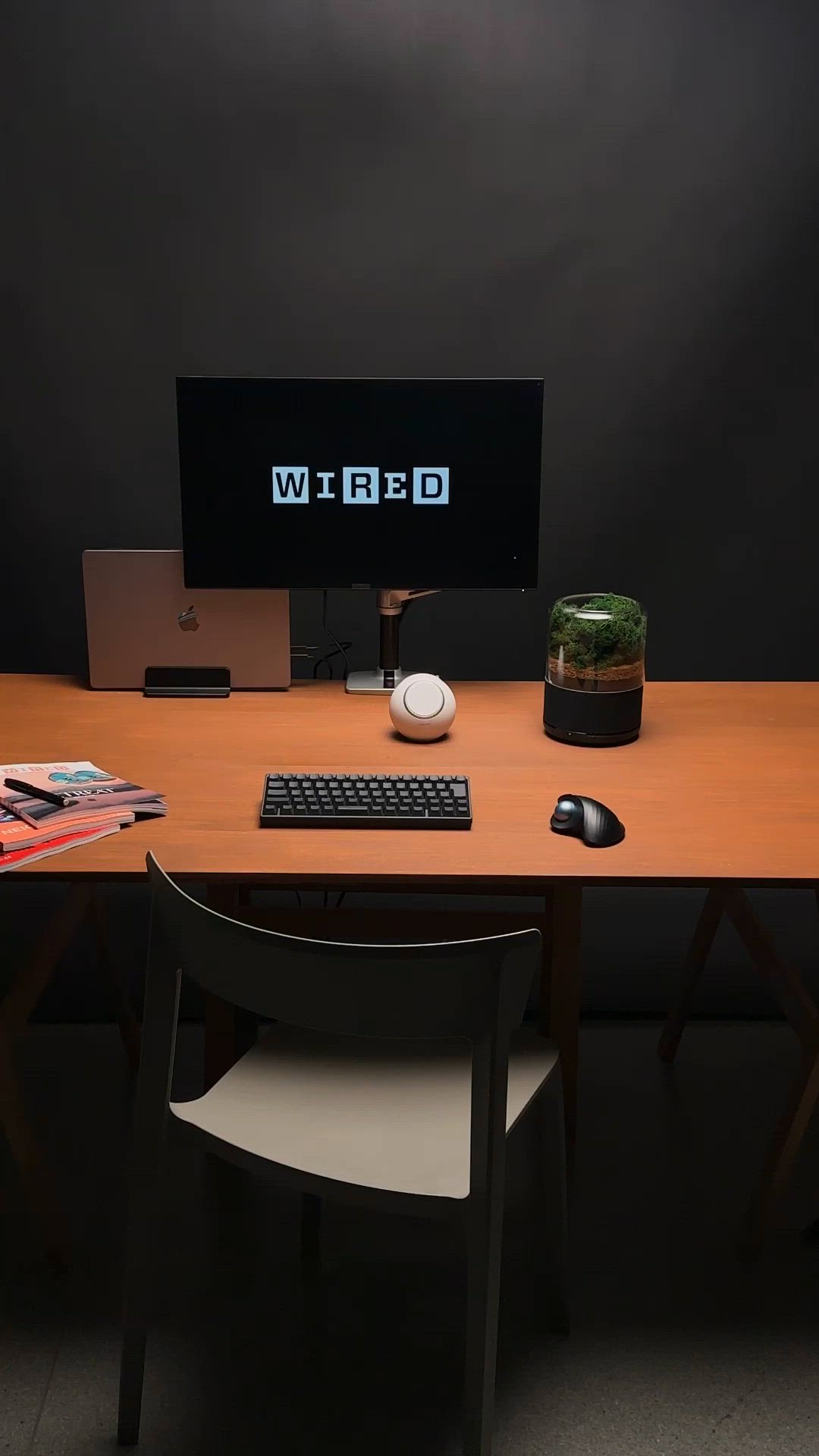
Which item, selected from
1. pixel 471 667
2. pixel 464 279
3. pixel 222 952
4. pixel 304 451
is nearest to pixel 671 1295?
pixel 222 952

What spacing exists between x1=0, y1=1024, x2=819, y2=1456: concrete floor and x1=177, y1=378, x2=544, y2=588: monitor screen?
1.11m

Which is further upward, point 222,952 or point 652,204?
point 652,204

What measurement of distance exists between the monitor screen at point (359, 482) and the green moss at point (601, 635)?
13.7 inches

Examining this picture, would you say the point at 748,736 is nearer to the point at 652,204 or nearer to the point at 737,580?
the point at 737,580

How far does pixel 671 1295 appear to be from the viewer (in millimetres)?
1894

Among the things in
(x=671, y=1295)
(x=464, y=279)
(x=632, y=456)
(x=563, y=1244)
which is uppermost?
(x=464, y=279)

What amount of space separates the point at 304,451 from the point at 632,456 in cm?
127

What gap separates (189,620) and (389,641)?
1.32 ft

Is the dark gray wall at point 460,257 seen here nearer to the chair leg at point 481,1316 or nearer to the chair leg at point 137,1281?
the chair leg at point 137,1281

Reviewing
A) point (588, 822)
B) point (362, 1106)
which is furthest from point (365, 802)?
point (362, 1106)

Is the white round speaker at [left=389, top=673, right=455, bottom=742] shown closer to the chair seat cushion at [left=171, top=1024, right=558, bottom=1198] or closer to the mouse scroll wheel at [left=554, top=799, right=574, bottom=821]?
the mouse scroll wheel at [left=554, top=799, right=574, bottom=821]

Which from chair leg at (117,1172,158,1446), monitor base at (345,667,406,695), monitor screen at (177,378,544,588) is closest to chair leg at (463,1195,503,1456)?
chair leg at (117,1172,158,1446)

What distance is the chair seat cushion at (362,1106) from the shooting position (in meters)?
1.40

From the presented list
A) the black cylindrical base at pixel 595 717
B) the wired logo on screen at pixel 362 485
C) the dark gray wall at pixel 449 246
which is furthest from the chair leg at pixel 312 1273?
the dark gray wall at pixel 449 246
